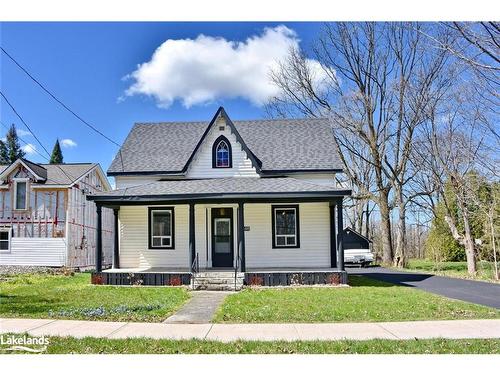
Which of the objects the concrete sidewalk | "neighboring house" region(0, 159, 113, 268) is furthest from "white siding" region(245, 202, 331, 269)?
"neighboring house" region(0, 159, 113, 268)

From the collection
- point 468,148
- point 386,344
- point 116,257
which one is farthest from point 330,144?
point 386,344

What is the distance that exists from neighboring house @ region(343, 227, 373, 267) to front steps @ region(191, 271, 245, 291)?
15017mm

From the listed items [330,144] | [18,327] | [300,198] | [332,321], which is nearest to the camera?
[18,327]

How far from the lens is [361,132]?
26.9 meters

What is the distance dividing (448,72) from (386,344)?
1831 cm

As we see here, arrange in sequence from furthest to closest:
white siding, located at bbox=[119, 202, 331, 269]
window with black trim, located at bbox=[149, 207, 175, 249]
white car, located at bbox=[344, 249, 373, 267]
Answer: white car, located at bbox=[344, 249, 373, 267] → window with black trim, located at bbox=[149, 207, 175, 249] → white siding, located at bbox=[119, 202, 331, 269]

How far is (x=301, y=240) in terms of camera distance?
16.2 metres

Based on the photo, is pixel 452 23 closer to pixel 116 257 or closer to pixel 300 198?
pixel 300 198

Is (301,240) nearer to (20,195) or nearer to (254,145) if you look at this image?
(254,145)

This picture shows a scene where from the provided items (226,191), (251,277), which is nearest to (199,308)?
(251,277)

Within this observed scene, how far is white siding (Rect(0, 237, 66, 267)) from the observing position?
72.3 feet

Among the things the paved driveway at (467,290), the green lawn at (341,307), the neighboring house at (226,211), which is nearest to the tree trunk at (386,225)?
the neighboring house at (226,211)

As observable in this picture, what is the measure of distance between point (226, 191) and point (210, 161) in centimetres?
308

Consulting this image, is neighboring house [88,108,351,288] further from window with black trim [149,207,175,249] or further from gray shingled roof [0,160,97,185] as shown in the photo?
gray shingled roof [0,160,97,185]
